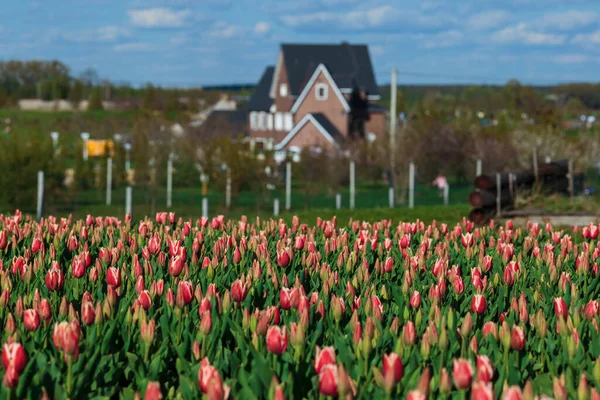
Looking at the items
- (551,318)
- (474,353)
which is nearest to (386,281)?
(551,318)

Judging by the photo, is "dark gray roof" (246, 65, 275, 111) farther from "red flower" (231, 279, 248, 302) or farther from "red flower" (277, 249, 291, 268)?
"red flower" (231, 279, 248, 302)

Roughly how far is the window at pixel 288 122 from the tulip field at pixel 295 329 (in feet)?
198

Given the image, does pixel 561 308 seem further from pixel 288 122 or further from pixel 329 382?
pixel 288 122

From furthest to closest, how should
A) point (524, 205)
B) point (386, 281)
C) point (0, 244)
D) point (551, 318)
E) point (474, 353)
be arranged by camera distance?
point (524, 205), point (0, 244), point (386, 281), point (551, 318), point (474, 353)

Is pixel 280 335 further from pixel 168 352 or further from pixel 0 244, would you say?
pixel 0 244

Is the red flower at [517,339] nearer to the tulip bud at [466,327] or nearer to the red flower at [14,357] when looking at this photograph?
the tulip bud at [466,327]

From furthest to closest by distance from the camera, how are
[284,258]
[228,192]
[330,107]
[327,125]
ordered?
[330,107]
[327,125]
[228,192]
[284,258]

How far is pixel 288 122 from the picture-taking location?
68125 mm

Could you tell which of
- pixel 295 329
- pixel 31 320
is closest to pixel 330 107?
pixel 31 320

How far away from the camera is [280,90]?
2677 inches

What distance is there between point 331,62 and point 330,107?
4483mm

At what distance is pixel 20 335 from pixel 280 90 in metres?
63.8

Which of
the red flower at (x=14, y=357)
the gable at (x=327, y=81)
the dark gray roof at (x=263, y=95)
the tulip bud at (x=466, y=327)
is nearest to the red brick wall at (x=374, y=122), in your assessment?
the gable at (x=327, y=81)

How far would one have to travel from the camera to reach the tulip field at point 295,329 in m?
4.16
